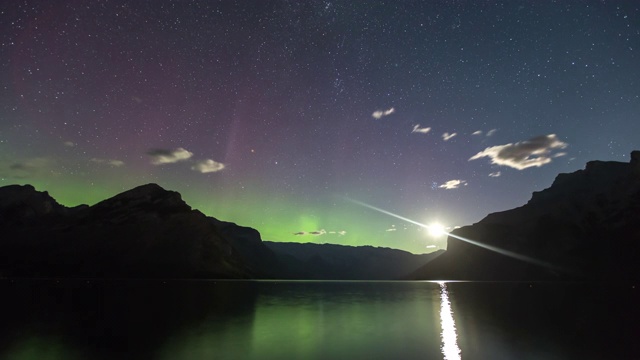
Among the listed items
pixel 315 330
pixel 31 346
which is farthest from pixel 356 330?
pixel 31 346

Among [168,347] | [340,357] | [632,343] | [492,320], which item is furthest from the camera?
[492,320]

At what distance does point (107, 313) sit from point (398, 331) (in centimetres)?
4122

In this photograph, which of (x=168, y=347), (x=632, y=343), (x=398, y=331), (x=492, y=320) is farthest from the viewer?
Result: (x=492, y=320)

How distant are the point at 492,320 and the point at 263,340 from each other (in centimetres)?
3307

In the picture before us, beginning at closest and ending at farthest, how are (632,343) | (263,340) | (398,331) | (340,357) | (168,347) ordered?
1. (340,357)
2. (168,347)
3. (632,343)
4. (263,340)
5. (398,331)

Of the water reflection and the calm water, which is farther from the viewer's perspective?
the water reflection

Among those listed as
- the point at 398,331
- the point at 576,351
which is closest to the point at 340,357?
the point at 398,331

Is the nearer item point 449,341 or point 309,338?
point 449,341

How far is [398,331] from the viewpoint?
3891 centimetres

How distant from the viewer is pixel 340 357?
2625 centimetres

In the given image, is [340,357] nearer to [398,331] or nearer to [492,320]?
[398,331]

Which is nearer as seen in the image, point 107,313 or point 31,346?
point 31,346

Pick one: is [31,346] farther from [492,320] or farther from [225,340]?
[492,320]

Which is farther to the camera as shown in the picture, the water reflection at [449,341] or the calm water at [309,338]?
the water reflection at [449,341]
